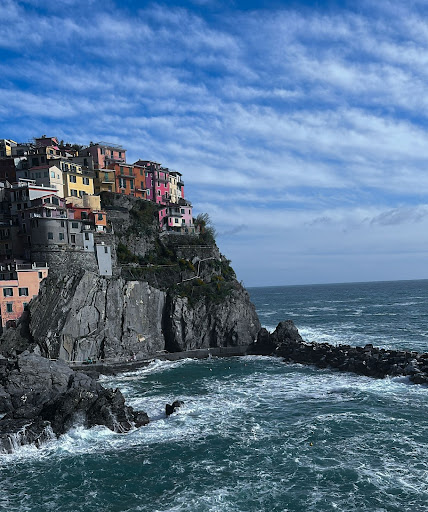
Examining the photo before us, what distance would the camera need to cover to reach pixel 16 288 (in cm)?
6238

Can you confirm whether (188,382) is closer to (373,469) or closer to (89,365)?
(89,365)

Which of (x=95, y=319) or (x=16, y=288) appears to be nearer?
(x=16, y=288)

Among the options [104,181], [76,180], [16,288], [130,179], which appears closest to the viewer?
[16,288]

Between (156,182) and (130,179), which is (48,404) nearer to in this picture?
(130,179)

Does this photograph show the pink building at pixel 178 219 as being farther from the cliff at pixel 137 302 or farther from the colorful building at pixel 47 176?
the colorful building at pixel 47 176

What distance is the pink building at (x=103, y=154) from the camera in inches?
3848

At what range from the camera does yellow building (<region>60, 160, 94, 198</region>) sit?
83.5 meters

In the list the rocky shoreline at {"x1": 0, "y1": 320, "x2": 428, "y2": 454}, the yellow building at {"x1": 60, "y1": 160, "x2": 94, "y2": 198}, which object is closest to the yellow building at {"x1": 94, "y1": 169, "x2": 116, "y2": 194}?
the yellow building at {"x1": 60, "y1": 160, "x2": 94, "y2": 198}

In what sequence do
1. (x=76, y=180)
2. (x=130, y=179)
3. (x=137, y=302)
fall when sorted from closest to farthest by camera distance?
(x=137, y=302) → (x=76, y=180) → (x=130, y=179)

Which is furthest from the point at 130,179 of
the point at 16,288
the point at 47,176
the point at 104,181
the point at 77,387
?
the point at 77,387

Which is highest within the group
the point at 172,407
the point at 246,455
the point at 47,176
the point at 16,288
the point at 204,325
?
the point at 47,176

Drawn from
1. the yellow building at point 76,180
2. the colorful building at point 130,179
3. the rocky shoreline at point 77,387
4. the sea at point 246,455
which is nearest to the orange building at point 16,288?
the rocky shoreline at point 77,387

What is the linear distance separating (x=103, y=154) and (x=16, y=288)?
4645cm

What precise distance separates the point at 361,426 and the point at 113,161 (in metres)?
80.1
